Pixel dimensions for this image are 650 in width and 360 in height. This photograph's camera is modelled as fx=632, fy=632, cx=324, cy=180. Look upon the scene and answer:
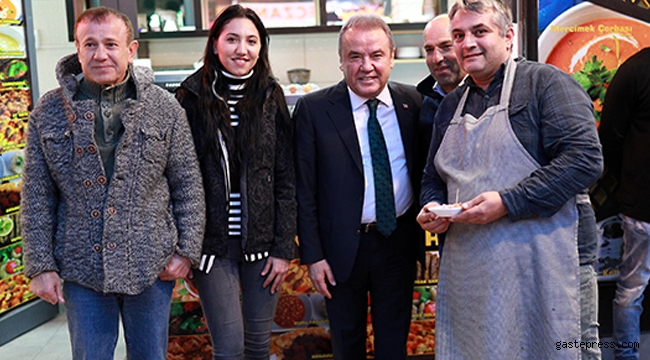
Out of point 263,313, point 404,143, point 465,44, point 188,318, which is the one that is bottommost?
point 188,318

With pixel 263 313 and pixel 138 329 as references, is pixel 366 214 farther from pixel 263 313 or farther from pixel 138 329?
pixel 138 329

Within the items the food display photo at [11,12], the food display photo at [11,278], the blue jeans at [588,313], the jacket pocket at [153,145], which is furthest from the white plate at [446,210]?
the food display photo at [11,12]

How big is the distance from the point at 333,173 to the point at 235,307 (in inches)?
24.1

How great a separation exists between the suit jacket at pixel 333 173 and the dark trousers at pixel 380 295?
0.17 ft

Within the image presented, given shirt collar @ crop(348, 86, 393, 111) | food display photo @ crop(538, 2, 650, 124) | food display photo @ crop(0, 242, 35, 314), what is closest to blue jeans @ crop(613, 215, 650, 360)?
food display photo @ crop(538, 2, 650, 124)

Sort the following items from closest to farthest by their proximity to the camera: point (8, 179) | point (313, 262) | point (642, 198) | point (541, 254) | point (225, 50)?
1. point (541, 254)
2. point (225, 50)
3. point (313, 262)
4. point (642, 198)
5. point (8, 179)

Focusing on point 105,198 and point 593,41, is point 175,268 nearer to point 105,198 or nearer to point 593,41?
point 105,198

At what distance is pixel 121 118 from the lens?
205 centimetres

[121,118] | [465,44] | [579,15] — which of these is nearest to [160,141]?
[121,118]

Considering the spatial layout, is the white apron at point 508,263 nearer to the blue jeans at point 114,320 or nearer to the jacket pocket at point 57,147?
the blue jeans at point 114,320

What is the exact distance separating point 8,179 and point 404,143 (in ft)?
9.30

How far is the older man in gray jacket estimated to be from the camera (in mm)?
2018

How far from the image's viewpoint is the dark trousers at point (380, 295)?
243 centimetres

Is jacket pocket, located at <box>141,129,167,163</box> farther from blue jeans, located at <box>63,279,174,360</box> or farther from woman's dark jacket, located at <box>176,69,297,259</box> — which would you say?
blue jeans, located at <box>63,279,174,360</box>
